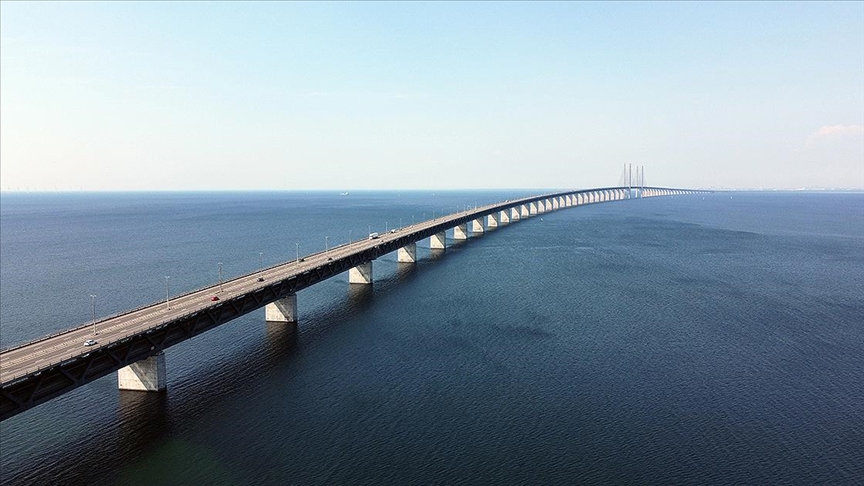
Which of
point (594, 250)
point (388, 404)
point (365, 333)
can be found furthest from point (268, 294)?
point (594, 250)

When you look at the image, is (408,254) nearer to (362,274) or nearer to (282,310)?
(362,274)

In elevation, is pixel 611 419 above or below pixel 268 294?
below

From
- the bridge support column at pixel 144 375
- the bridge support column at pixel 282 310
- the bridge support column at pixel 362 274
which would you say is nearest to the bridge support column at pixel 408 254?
the bridge support column at pixel 362 274

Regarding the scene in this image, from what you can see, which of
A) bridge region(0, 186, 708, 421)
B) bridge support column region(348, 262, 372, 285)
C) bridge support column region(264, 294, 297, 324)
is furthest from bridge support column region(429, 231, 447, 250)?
bridge support column region(264, 294, 297, 324)

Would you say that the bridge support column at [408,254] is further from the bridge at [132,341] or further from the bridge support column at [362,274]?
the bridge at [132,341]

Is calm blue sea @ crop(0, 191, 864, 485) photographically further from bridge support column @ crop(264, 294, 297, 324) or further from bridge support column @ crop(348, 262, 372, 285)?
bridge support column @ crop(348, 262, 372, 285)

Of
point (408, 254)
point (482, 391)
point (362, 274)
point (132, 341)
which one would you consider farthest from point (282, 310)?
point (408, 254)

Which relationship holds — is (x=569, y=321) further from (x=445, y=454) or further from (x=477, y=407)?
(x=445, y=454)
